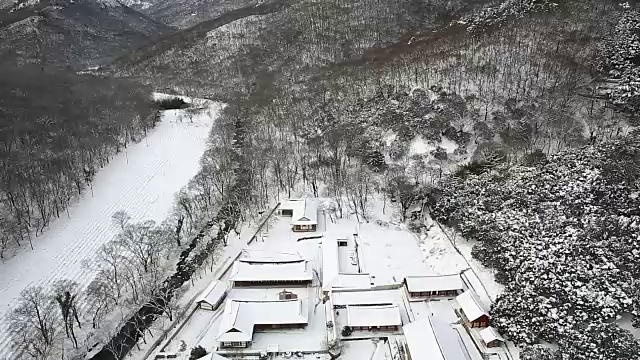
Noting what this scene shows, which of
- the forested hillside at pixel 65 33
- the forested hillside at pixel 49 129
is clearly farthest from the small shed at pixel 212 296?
the forested hillside at pixel 65 33

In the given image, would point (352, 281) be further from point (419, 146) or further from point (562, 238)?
point (419, 146)

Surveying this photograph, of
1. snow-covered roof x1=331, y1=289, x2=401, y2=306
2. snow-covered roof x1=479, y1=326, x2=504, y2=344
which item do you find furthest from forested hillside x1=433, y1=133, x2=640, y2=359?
snow-covered roof x1=331, y1=289, x2=401, y2=306

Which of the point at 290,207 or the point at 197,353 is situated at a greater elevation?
the point at 290,207

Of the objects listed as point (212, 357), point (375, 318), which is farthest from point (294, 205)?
point (212, 357)

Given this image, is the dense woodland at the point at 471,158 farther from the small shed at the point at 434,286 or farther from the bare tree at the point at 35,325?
the small shed at the point at 434,286

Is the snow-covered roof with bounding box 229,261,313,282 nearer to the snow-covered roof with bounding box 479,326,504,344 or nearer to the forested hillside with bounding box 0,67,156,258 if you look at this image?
the snow-covered roof with bounding box 479,326,504,344

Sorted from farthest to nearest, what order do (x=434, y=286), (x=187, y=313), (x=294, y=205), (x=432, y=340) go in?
(x=294, y=205) < (x=434, y=286) < (x=187, y=313) < (x=432, y=340)

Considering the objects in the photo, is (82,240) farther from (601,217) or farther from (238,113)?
(601,217)
